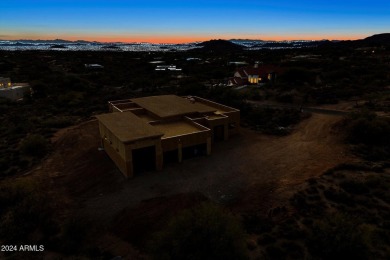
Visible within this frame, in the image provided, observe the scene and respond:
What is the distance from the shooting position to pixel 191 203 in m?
18.2

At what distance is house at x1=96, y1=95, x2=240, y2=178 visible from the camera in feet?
71.4

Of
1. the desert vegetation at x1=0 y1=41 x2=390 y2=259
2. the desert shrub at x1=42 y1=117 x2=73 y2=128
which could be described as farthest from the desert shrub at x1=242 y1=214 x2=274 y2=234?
the desert shrub at x1=42 y1=117 x2=73 y2=128

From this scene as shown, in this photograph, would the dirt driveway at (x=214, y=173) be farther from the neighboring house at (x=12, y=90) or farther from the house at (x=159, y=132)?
the neighboring house at (x=12, y=90)

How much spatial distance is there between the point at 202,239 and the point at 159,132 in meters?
11.9

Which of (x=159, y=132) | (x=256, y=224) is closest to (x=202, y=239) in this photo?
(x=256, y=224)

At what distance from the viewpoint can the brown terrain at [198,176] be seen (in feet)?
59.8

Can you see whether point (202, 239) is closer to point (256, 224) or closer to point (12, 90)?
point (256, 224)

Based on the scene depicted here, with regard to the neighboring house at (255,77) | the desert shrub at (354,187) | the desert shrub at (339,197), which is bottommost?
the desert shrub at (339,197)

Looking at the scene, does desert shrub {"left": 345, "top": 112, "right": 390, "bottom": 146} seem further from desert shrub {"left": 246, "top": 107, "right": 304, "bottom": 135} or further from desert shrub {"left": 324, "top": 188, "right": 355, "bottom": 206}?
desert shrub {"left": 324, "top": 188, "right": 355, "bottom": 206}

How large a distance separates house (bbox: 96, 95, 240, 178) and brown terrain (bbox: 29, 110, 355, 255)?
3.36 ft

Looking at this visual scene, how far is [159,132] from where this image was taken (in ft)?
73.8

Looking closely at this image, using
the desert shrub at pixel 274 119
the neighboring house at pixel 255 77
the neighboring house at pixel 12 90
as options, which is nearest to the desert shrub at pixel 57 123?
the neighboring house at pixel 12 90

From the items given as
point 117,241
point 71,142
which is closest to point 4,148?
point 71,142

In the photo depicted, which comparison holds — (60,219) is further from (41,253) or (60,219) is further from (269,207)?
(269,207)
